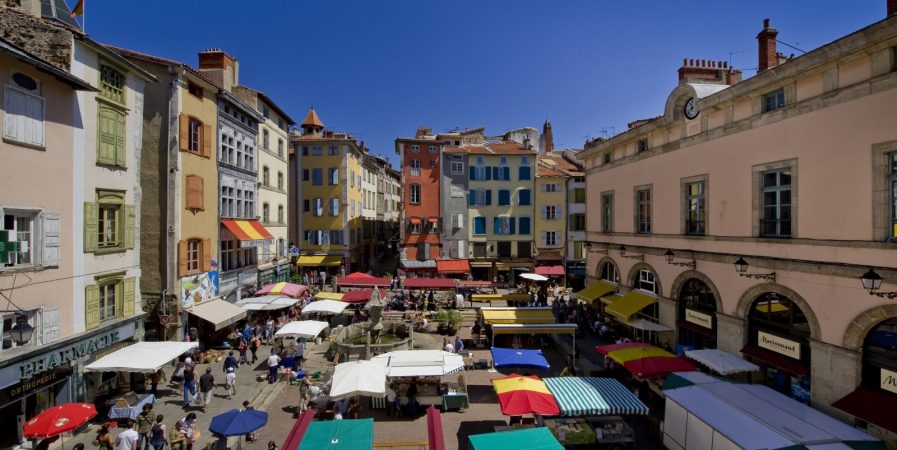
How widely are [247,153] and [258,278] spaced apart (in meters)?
7.89

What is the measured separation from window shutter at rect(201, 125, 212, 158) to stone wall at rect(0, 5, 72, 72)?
8475 millimetres

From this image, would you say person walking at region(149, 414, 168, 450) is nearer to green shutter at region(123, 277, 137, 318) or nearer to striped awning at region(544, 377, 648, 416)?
green shutter at region(123, 277, 137, 318)

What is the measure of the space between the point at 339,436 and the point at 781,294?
1376cm

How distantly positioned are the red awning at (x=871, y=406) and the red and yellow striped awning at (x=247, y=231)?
2521 centimetres

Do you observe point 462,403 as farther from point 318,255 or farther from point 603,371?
point 318,255

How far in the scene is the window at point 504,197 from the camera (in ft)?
138

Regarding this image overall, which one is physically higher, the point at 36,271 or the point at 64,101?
the point at 64,101

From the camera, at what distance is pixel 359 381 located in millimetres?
14102

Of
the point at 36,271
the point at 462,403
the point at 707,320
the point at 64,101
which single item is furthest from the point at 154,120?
the point at 707,320

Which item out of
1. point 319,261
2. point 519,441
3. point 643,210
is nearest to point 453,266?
point 319,261

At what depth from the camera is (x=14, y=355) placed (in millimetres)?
12344

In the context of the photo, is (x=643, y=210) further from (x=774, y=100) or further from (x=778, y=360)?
(x=778, y=360)

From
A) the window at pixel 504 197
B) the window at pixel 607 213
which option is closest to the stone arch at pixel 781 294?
the window at pixel 607 213

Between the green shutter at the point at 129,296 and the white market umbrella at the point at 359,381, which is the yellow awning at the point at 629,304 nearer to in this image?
the white market umbrella at the point at 359,381
